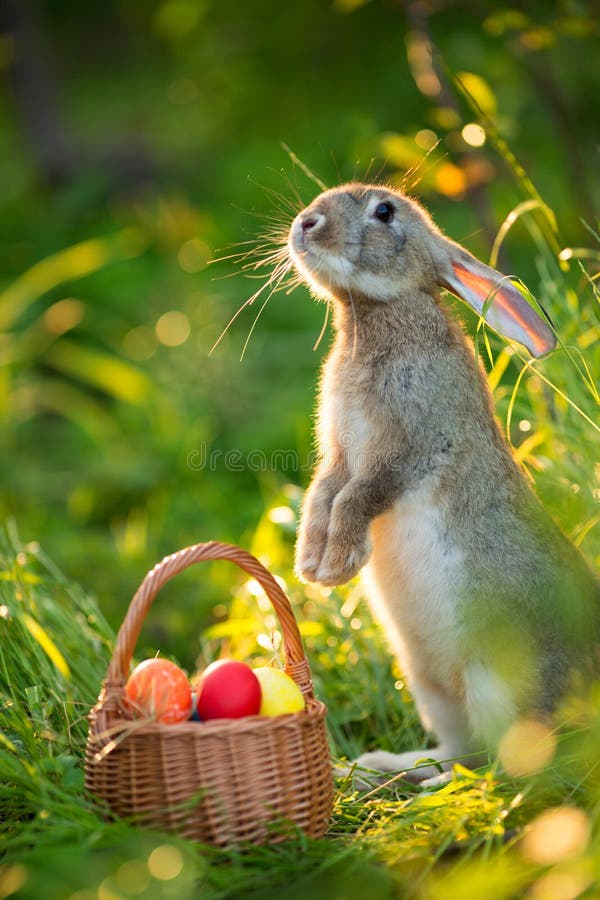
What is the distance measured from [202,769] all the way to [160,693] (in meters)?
0.22

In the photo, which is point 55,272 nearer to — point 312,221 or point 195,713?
point 312,221

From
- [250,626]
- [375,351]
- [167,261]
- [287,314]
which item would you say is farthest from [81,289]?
[375,351]

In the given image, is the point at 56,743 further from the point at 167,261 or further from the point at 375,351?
the point at 167,261

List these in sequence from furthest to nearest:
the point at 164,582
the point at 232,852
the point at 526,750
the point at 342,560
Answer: the point at 342,560 < the point at 526,750 < the point at 164,582 < the point at 232,852

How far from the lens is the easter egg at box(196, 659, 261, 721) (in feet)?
8.02

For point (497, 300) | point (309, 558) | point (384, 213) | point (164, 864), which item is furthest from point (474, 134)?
point (164, 864)

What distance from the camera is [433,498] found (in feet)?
9.36

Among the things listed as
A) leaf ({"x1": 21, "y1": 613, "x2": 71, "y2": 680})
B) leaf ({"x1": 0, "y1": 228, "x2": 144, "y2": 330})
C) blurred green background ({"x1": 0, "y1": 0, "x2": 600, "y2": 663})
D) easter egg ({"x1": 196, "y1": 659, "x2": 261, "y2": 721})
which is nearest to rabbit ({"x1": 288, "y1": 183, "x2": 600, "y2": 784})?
blurred green background ({"x1": 0, "y1": 0, "x2": 600, "y2": 663})

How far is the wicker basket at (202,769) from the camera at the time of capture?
230 centimetres

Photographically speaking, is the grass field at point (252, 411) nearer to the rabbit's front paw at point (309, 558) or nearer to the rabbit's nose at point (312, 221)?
the rabbit's nose at point (312, 221)

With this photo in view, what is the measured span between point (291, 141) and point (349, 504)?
5987mm

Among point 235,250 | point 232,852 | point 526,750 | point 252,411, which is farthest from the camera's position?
point 235,250

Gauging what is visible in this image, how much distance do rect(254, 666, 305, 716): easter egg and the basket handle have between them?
12 cm

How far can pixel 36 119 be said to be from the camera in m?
10.3
